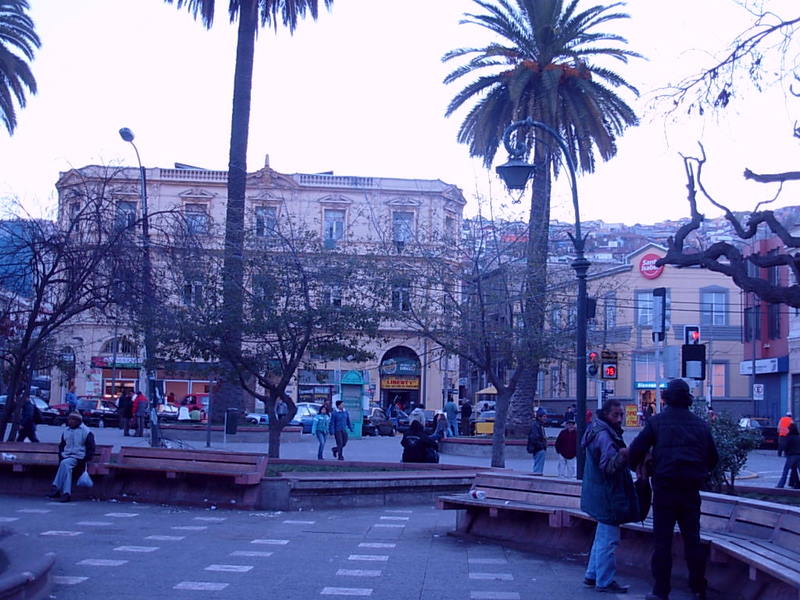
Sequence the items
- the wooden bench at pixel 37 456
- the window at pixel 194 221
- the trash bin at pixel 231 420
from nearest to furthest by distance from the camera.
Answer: the wooden bench at pixel 37 456
the window at pixel 194 221
the trash bin at pixel 231 420

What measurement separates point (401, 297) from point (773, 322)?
35708 millimetres

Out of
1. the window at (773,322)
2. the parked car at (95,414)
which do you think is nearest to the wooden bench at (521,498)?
the parked car at (95,414)

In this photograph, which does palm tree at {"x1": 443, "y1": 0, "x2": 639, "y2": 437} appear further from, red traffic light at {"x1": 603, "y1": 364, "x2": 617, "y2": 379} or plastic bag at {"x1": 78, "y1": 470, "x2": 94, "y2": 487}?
plastic bag at {"x1": 78, "y1": 470, "x2": 94, "y2": 487}

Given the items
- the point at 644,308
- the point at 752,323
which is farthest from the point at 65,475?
the point at 752,323

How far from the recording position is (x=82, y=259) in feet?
58.9

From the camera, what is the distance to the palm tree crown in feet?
96.9

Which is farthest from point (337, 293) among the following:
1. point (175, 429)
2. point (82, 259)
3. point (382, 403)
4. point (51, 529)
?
point (382, 403)

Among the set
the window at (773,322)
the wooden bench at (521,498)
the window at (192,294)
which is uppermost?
the window at (773,322)

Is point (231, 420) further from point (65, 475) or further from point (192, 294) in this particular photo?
point (65, 475)

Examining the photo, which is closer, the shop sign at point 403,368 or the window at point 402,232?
the window at point 402,232

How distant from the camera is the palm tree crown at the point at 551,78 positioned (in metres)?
29.5

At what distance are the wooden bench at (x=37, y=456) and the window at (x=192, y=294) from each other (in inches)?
198

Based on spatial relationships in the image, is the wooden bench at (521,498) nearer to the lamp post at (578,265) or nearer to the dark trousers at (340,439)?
the lamp post at (578,265)

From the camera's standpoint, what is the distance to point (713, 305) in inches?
2288
